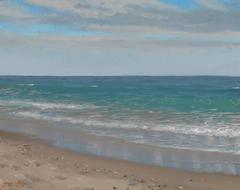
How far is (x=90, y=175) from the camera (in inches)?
394

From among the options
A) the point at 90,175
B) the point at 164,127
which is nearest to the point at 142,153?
the point at 90,175

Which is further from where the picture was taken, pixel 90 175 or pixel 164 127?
pixel 164 127

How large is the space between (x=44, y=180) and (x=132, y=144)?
19.8ft

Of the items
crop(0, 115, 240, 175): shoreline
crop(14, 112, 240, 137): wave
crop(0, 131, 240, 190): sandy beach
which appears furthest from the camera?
crop(14, 112, 240, 137): wave

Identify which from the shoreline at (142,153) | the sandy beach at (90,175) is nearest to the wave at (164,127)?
the shoreline at (142,153)

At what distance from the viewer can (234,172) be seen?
1104 centimetres

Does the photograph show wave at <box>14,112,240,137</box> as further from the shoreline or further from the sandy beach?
the sandy beach

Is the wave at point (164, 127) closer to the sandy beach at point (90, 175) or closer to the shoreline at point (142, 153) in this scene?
the shoreline at point (142, 153)

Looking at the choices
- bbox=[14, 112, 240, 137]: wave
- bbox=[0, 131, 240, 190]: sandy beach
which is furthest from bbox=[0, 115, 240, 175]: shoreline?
bbox=[14, 112, 240, 137]: wave

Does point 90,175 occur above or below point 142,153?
above

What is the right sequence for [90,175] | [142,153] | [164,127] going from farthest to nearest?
[164,127] → [142,153] → [90,175]

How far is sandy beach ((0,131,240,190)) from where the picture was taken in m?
8.98

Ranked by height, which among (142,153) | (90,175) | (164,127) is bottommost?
(164,127)

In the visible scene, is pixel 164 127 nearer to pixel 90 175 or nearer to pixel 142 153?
pixel 142 153
